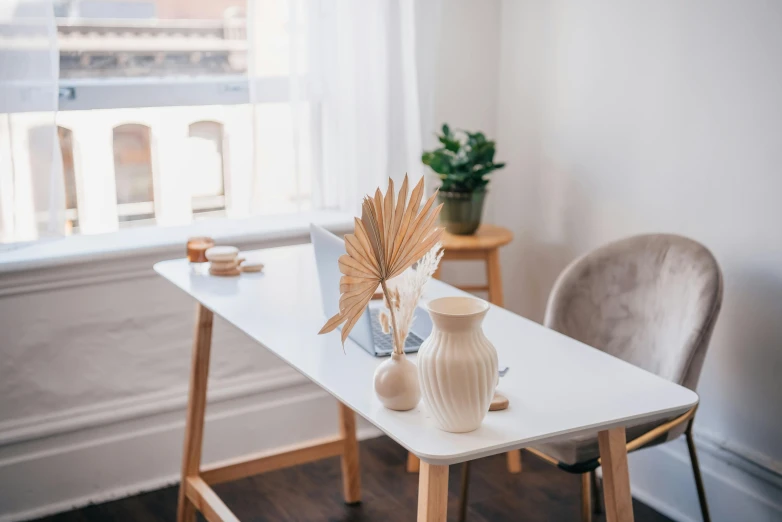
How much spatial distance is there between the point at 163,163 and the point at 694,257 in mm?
1603

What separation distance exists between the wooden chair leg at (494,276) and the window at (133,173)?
1089mm

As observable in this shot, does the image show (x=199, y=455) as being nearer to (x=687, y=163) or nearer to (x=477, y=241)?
(x=477, y=241)

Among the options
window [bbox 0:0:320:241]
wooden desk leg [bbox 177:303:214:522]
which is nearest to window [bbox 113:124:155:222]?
window [bbox 0:0:320:241]

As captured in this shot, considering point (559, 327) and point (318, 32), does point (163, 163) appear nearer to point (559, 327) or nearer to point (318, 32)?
point (318, 32)

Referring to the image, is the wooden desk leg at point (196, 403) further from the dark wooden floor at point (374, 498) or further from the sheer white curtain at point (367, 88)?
the sheer white curtain at point (367, 88)

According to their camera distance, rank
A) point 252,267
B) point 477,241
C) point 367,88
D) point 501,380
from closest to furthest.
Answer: point 501,380 → point 252,267 → point 477,241 → point 367,88

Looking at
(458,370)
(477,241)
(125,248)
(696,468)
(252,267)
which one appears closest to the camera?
(458,370)

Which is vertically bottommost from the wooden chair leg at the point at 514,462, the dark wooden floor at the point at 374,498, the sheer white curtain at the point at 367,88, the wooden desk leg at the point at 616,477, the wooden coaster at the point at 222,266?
the dark wooden floor at the point at 374,498

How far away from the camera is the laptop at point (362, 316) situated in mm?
1870

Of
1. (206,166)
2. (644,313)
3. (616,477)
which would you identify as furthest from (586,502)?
(206,166)

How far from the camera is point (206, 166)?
9.77ft

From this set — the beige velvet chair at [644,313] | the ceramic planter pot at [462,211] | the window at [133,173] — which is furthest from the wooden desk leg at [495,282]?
the window at [133,173]

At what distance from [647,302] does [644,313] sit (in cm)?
3

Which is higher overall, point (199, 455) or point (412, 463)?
point (199, 455)
